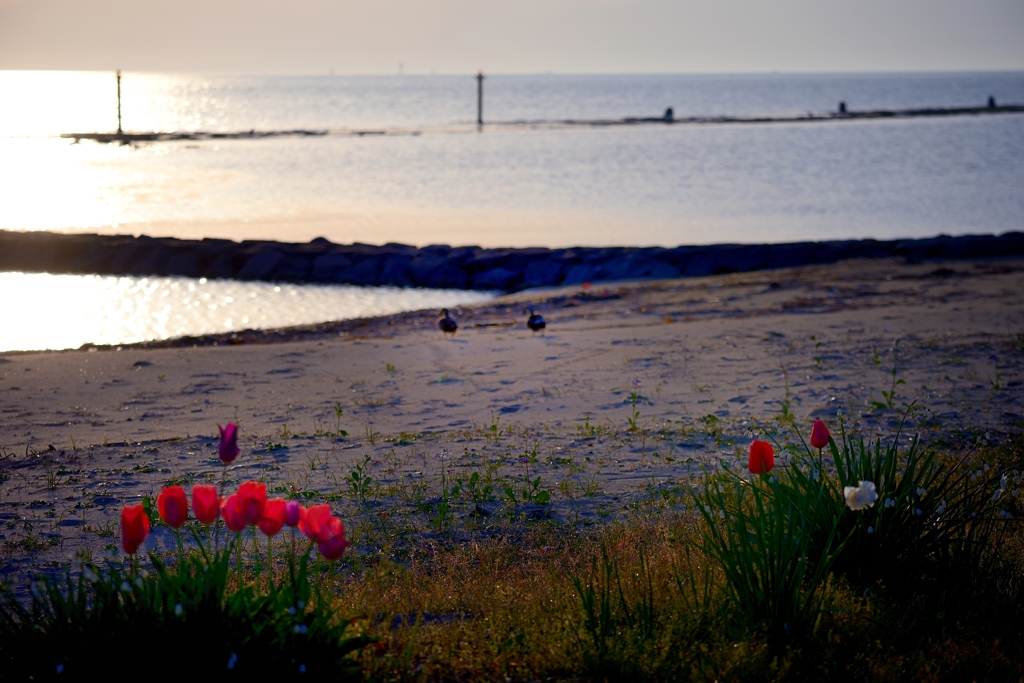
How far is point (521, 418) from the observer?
813cm

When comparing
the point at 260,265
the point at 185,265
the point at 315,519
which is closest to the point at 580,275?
the point at 260,265

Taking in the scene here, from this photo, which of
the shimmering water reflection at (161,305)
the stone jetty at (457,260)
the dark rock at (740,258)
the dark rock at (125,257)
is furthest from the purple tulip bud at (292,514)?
the dark rock at (125,257)

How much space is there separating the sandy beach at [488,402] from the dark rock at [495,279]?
190 inches

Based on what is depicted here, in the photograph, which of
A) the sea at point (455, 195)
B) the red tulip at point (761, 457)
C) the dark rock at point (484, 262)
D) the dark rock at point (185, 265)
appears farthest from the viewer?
the dark rock at point (185, 265)

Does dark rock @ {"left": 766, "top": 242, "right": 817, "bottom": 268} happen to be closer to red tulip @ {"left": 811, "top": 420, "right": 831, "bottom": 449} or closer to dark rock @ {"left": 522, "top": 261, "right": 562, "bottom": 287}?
dark rock @ {"left": 522, "top": 261, "right": 562, "bottom": 287}

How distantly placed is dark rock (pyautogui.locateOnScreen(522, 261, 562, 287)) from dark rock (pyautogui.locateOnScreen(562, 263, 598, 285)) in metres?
0.24

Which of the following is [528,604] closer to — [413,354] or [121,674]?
[121,674]

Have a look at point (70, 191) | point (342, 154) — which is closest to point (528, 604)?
point (70, 191)

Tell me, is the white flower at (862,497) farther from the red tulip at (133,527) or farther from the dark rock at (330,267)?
the dark rock at (330,267)

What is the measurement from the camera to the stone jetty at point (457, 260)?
19.5m

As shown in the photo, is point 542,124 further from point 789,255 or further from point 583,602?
point 583,602

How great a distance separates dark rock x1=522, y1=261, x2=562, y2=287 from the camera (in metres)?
19.4

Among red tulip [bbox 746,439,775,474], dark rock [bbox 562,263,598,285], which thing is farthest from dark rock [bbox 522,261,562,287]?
red tulip [bbox 746,439,775,474]

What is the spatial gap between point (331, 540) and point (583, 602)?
1125 mm
